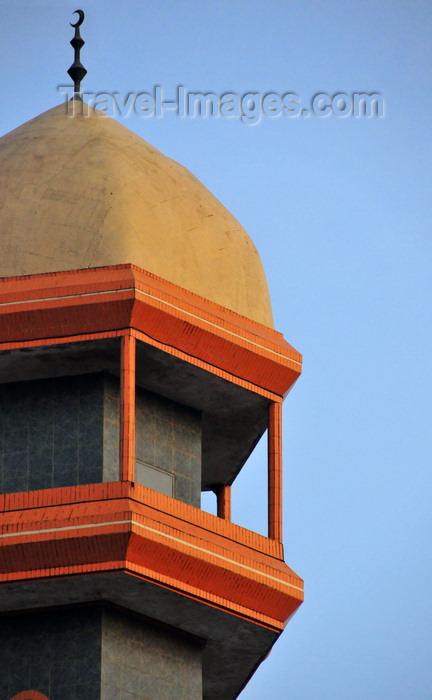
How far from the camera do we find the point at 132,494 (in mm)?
40812

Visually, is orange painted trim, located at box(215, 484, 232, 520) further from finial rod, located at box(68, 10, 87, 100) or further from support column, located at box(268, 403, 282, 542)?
finial rod, located at box(68, 10, 87, 100)

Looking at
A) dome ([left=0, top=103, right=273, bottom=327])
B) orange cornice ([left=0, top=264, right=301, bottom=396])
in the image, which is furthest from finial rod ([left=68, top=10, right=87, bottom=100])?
orange cornice ([left=0, top=264, right=301, bottom=396])

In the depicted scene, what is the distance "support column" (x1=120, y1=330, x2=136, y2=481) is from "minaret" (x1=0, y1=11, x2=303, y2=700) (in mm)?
37

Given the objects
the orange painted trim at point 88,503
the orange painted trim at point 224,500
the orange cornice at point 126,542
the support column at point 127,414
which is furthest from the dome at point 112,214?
the orange cornice at point 126,542

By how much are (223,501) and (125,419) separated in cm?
875

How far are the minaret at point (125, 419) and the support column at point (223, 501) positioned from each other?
85.0 inches

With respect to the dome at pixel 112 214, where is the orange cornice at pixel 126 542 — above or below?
below

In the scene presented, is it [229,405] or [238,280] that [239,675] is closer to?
[229,405]

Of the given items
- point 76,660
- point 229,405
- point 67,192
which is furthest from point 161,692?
point 67,192

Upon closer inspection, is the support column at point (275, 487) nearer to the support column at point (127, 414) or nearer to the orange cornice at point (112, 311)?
the orange cornice at point (112, 311)

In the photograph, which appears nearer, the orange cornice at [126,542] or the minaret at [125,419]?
the orange cornice at [126,542]

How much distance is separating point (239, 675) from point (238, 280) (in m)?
9.32

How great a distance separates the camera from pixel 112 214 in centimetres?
4472

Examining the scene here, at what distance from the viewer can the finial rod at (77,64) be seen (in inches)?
1913
